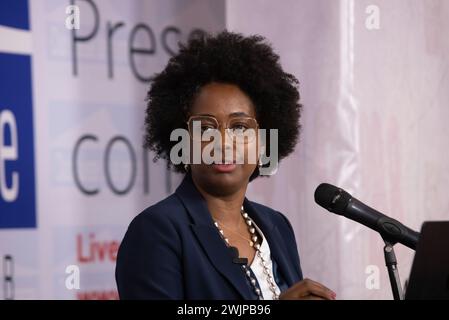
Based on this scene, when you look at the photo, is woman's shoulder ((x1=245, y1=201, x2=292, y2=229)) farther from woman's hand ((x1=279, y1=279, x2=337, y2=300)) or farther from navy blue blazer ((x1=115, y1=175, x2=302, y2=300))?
woman's hand ((x1=279, y1=279, x2=337, y2=300))

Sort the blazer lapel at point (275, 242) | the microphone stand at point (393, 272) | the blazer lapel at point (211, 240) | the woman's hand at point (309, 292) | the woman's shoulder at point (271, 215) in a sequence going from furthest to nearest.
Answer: the woman's shoulder at point (271, 215) < the blazer lapel at point (275, 242) < the blazer lapel at point (211, 240) < the microphone stand at point (393, 272) < the woman's hand at point (309, 292)

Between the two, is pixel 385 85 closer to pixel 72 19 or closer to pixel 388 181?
pixel 388 181

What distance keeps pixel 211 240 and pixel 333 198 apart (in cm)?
28

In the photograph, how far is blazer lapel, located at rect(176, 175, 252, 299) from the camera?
164 centimetres

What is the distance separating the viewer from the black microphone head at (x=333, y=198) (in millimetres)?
1565

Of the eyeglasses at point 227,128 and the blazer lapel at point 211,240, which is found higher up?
the eyeglasses at point 227,128

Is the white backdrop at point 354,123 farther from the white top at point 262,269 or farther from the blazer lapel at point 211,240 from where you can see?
the blazer lapel at point 211,240

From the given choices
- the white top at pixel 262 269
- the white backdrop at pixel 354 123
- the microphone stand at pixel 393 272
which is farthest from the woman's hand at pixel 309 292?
the white backdrop at pixel 354 123

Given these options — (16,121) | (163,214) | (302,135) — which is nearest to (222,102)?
(163,214)

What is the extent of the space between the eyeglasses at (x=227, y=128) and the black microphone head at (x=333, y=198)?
0.23 metres

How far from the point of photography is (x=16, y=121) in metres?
2.87

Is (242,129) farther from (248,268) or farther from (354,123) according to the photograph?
(354,123)

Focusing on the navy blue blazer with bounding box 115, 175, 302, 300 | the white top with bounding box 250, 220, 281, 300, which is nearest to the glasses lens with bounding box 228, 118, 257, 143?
the navy blue blazer with bounding box 115, 175, 302, 300

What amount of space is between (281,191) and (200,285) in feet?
4.60
